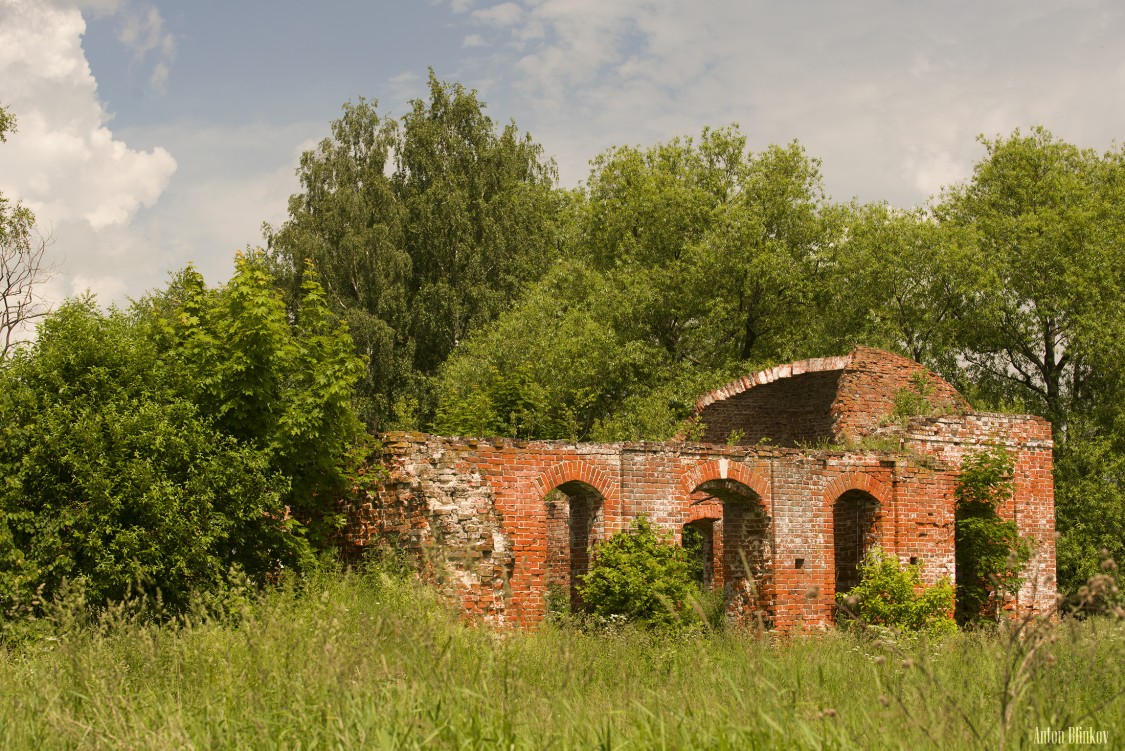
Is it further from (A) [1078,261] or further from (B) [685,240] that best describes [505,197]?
(A) [1078,261]

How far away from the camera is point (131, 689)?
6.66 m

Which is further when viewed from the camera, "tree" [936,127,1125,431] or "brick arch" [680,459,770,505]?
"tree" [936,127,1125,431]

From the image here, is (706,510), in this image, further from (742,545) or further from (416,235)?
(416,235)

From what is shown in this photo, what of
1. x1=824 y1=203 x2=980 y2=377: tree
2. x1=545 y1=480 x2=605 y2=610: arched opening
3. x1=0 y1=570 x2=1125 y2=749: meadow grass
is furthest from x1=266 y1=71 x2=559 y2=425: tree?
x1=0 y1=570 x2=1125 y2=749: meadow grass

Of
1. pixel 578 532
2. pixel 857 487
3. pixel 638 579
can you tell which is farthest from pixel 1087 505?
pixel 638 579

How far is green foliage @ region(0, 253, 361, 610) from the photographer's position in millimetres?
10094

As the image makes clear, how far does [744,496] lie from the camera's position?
14.9 meters

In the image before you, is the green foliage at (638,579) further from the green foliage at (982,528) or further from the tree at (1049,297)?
the tree at (1049,297)

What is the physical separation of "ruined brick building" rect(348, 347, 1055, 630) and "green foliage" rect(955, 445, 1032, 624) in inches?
14.1

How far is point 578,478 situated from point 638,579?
1485mm

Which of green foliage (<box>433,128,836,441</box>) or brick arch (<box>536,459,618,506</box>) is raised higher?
green foliage (<box>433,128,836,441</box>)

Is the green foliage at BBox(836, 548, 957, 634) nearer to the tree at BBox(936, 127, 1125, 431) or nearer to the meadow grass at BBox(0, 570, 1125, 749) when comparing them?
the meadow grass at BBox(0, 570, 1125, 749)

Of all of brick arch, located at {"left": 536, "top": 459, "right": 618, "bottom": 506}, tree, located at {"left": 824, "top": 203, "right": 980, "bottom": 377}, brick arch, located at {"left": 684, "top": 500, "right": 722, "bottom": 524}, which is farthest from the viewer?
tree, located at {"left": 824, "top": 203, "right": 980, "bottom": 377}

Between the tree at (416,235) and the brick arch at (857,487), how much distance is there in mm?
17070
